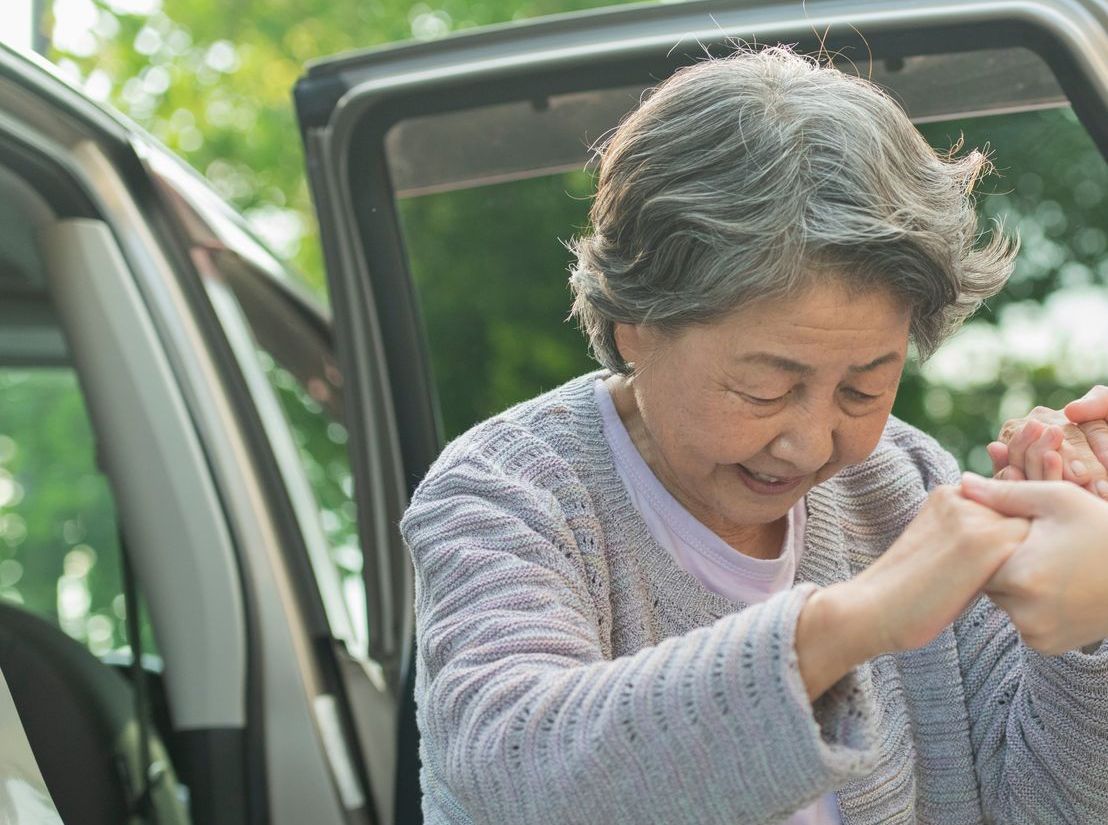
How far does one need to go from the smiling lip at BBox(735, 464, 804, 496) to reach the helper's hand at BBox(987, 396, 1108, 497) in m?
0.26

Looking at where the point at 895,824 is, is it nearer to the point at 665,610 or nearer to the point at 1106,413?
the point at 665,610

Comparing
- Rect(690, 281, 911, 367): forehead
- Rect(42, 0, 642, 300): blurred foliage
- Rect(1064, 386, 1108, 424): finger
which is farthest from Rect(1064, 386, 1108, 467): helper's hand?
Rect(42, 0, 642, 300): blurred foliage

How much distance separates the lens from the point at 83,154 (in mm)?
2457

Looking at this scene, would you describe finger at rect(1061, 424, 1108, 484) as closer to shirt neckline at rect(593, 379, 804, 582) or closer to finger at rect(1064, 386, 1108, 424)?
finger at rect(1064, 386, 1108, 424)

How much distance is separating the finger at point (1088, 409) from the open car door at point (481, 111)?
1.68 feet

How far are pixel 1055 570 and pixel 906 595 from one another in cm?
18

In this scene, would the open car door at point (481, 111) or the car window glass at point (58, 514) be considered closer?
the open car door at point (481, 111)

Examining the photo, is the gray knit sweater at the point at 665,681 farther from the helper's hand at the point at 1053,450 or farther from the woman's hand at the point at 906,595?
the helper's hand at the point at 1053,450

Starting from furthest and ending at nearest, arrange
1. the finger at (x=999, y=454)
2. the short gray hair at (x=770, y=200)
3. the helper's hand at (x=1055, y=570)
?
1. the finger at (x=999, y=454)
2. the short gray hair at (x=770, y=200)
3. the helper's hand at (x=1055, y=570)

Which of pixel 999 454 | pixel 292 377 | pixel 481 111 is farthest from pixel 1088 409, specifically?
pixel 292 377

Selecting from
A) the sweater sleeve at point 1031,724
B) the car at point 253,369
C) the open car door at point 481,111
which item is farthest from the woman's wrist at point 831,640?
the car at point 253,369

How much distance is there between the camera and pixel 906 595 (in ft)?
4.60

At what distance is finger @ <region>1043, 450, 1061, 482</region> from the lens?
1.78 m

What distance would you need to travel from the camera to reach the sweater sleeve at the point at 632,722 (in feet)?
4.49
